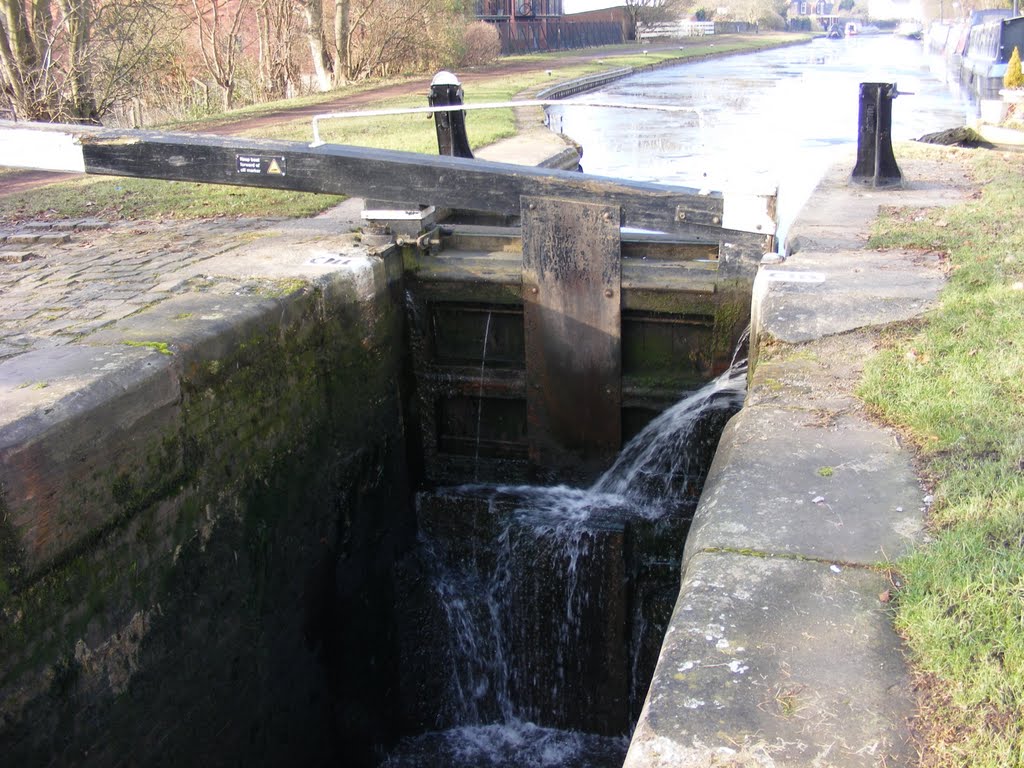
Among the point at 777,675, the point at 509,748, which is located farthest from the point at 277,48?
the point at 777,675

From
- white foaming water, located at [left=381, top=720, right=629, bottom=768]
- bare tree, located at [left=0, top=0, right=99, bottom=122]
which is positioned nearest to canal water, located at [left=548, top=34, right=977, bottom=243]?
white foaming water, located at [left=381, top=720, right=629, bottom=768]

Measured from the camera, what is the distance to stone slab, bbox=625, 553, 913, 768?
7.32 ft

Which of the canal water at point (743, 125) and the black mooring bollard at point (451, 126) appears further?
the canal water at point (743, 125)

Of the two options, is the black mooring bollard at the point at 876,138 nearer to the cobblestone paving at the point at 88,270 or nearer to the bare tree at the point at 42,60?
the cobblestone paving at the point at 88,270

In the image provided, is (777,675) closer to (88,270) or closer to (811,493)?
(811,493)

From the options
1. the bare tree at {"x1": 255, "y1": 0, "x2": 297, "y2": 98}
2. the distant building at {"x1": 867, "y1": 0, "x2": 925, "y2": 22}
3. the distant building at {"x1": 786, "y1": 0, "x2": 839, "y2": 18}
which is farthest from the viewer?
the distant building at {"x1": 786, "y1": 0, "x2": 839, "y2": 18}

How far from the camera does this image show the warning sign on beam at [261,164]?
6621 mm

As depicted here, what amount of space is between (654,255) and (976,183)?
3.61 meters

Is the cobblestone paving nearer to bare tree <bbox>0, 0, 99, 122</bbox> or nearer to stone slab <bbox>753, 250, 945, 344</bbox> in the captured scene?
stone slab <bbox>753, 250, 945, 344</bbox>

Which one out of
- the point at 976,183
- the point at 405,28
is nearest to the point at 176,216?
the point at 976,183

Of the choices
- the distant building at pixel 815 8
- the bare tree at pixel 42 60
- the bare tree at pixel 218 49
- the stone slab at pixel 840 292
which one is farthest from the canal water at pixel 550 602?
the distant building at pixel 815 8

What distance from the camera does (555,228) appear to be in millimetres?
6574

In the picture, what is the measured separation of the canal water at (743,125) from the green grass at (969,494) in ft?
5.80

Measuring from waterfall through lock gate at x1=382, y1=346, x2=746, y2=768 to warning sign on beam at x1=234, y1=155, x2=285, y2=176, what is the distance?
256 cm
